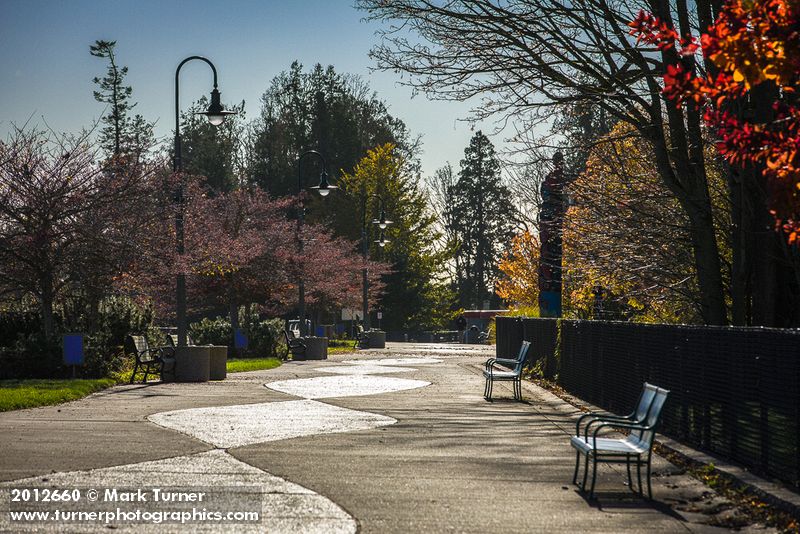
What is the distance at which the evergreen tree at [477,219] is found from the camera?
353 feet

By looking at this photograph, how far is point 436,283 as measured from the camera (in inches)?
3403

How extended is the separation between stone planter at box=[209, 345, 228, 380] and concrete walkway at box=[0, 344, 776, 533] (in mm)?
5583

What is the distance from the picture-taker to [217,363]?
2642 cm

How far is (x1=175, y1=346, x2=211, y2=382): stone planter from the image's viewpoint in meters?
25.3

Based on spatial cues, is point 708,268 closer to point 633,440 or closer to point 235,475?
point 633,440

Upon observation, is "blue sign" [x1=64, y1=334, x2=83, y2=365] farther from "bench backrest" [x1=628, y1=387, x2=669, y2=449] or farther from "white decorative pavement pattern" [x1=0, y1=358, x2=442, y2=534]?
"bench backrest" [x1=628, y1=387, x2=669, y2=449]

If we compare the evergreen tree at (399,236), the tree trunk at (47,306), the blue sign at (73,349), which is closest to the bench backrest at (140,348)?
the blue sign at (73,349)

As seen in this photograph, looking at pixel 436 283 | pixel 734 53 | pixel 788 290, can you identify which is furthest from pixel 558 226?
pixel 436 283

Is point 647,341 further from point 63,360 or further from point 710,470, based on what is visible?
point 63,360

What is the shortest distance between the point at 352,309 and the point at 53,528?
6900 centimetres

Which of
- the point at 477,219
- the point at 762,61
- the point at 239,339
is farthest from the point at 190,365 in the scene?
the point at 477,219

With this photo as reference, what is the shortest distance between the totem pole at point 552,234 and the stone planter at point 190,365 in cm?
794

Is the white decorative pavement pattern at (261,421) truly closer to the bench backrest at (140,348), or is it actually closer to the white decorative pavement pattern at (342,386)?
the white decorative pavement pattern at (342,386)

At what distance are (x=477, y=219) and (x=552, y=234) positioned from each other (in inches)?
3299
